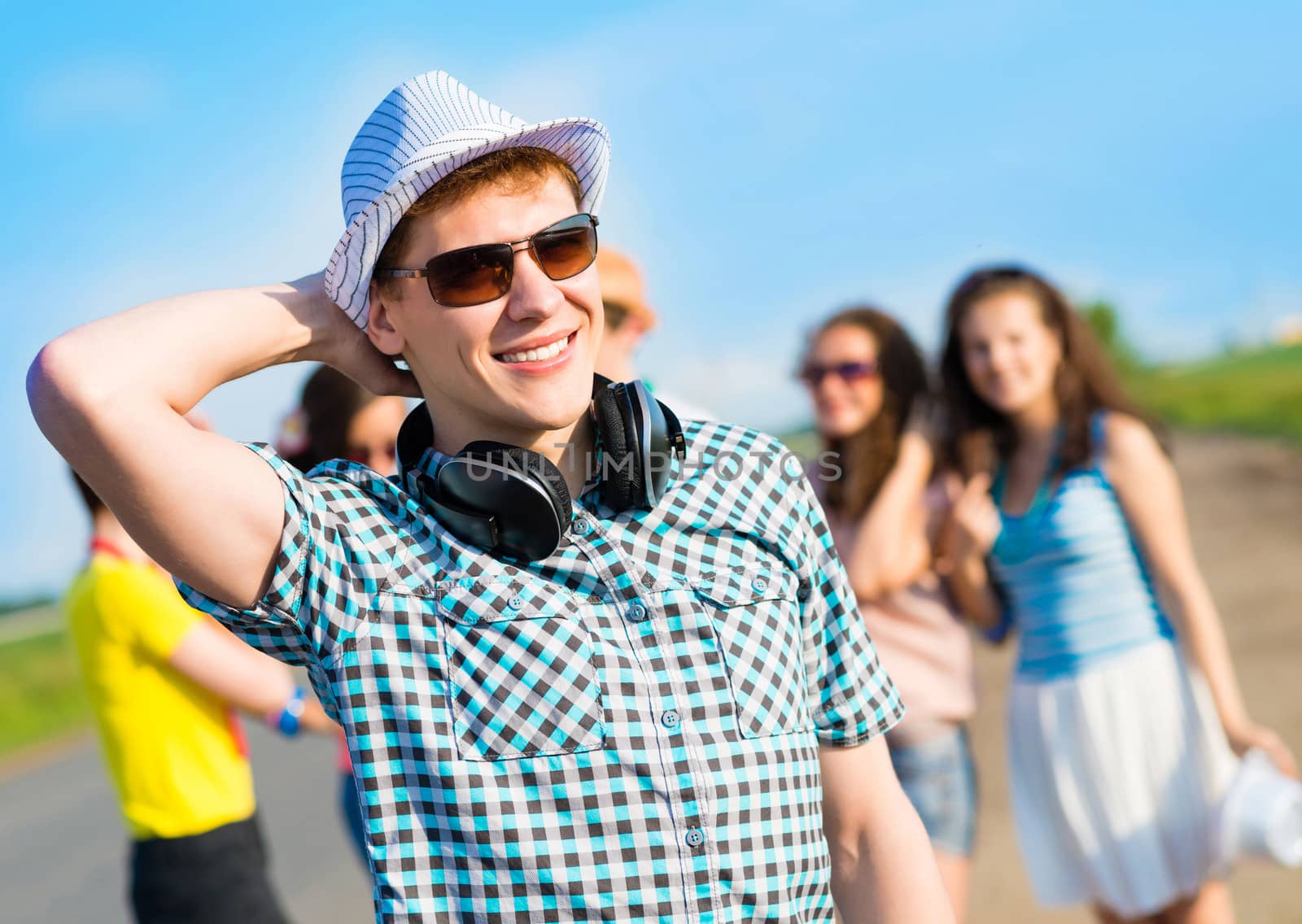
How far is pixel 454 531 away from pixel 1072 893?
289cm

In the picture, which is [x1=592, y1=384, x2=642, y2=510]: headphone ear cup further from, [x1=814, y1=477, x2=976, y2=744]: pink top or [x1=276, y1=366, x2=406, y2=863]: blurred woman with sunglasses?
[x1=276, y1=366, x2=406, y2=863]: blurred woman with sunglasses

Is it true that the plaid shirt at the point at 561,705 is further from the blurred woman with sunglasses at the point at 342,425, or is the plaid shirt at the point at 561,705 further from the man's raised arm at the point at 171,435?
the blurred woman with sunglasses at the point at 342,425

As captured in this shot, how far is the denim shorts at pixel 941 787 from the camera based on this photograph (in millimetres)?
Answer: 3770

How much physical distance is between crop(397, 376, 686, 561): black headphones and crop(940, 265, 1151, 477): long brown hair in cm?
235

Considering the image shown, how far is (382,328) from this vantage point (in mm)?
1913

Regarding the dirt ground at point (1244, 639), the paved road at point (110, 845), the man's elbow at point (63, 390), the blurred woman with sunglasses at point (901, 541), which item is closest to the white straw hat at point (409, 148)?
the man's elbow at point (63, 390)

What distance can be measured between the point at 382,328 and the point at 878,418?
2597 millimetres

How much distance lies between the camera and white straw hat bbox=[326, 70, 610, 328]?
1750 mm

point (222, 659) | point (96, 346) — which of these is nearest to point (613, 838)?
A: point (96, 346)

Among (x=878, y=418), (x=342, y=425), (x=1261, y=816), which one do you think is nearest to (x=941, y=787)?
(x=1261, y=816)

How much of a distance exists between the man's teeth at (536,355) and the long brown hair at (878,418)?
2423 millimetres

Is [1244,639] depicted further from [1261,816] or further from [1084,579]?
[1261,816]

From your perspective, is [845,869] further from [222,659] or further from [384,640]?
[222,659]

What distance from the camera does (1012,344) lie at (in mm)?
3992
